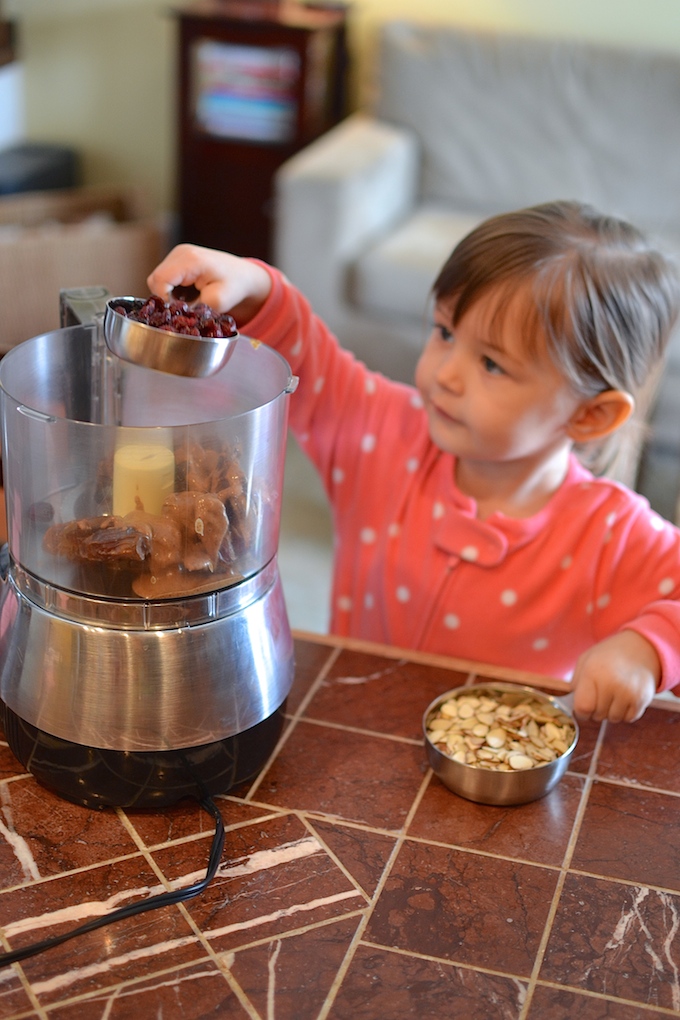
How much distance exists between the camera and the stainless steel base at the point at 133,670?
0.71m

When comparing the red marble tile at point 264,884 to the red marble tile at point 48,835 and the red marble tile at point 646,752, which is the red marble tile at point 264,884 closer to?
the red marble tile at point 48,835

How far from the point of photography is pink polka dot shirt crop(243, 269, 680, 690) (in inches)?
42.2

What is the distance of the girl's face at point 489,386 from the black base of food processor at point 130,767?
38cm

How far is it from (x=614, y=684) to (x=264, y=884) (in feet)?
1.03

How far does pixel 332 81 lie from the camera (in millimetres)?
3623

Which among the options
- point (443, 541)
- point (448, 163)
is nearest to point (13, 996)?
point (443, 541)

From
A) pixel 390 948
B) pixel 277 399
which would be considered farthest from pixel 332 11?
pixel 390 948

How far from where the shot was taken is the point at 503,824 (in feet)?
2.60

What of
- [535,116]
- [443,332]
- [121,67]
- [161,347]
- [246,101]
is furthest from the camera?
[121,67]

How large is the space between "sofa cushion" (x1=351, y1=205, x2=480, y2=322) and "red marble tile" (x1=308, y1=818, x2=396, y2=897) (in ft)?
6.62

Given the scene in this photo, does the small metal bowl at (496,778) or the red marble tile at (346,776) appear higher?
the small metal bowl at (496,778)

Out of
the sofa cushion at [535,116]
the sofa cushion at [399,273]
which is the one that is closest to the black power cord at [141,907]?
the sofa cushion at [399,273]

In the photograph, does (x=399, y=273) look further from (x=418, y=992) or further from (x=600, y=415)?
(x=418, y=992)

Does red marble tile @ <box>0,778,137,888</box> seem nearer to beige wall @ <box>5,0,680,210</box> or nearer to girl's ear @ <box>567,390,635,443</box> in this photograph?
girl's ear @ <box>567,390,635,443</box>
